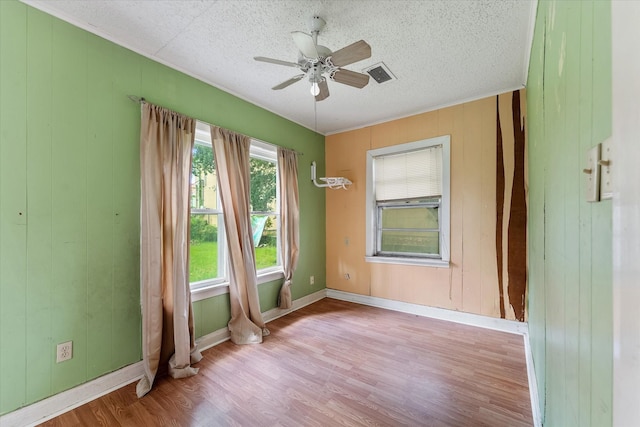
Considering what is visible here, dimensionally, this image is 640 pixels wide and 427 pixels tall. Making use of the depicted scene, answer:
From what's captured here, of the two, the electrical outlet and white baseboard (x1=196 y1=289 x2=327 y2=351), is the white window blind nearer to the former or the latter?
white baseboard (x1=196 y1=289 x2=327 y2=351)

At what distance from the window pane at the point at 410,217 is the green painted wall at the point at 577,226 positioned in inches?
87.9

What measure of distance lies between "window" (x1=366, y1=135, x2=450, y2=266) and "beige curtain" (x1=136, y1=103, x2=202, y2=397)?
258 centimetres

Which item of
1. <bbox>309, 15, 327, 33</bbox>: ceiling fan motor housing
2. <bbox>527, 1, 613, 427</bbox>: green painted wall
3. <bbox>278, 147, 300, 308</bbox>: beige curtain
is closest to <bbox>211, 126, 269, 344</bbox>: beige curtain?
<bbox>278, 147, 300, 308</bbox>: beige curtain

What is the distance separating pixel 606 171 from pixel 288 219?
3.19m

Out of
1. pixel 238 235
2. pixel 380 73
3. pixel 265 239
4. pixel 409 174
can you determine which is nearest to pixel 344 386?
pixel 238 235

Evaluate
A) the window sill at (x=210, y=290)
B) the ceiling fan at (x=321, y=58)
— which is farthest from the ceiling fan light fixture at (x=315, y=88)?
the window sill at (x=210, y=290)

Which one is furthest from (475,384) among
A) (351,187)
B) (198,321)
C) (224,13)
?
(224,13)

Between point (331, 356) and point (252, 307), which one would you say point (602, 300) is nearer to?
point (331, 356)

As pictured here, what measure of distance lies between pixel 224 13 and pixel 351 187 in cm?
278

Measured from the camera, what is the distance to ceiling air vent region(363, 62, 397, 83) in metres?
2.47

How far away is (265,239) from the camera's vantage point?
138 inches

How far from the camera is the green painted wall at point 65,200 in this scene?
1.62 metres

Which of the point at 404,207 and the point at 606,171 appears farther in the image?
the point at 404,207

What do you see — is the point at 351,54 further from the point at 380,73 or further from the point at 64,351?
the point at 64,351
